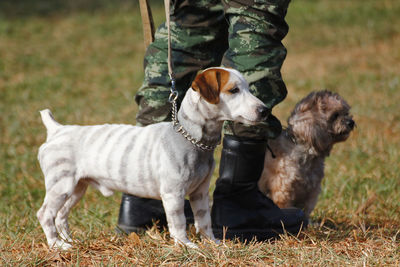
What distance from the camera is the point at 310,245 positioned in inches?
117

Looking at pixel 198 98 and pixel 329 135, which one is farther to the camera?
pixel 329 135

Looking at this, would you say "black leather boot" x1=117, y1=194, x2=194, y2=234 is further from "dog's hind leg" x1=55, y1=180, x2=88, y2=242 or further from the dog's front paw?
the dog's front paw

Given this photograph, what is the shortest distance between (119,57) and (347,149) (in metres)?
6.02

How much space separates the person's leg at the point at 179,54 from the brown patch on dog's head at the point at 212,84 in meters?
0.72

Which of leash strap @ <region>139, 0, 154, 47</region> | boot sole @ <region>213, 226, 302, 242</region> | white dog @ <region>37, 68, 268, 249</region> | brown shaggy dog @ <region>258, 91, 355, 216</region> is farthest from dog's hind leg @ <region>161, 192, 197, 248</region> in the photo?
brown shaggy dog @ <region>258, 91, 355, 216</region>

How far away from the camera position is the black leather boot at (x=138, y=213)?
336 cm

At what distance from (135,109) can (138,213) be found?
4075mm

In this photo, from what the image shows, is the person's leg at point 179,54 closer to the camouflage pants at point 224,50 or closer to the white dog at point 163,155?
the camouflage pants at point 224,50

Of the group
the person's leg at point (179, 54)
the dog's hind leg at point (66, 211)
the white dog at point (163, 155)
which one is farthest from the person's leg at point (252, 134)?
the dog's hind leg at point (66, 211)

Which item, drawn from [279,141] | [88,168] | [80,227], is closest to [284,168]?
[279,141]

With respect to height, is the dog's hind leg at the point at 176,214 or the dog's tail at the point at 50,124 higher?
the dog's tail at the point at 50,124

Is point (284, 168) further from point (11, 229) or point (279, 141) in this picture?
point (11, 229)

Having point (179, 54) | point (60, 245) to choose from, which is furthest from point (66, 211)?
point (179, 54)

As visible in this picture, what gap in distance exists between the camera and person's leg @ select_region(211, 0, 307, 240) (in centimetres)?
299
